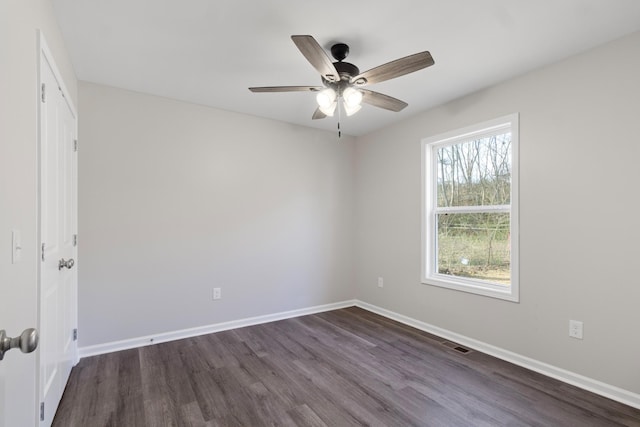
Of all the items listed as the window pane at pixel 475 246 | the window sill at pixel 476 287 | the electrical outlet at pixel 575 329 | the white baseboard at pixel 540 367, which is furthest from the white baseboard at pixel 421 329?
the window pane at pixel 475 246

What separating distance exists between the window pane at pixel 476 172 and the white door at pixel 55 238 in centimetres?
332

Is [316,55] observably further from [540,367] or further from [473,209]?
[540,367]

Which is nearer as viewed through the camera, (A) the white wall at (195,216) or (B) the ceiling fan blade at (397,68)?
(B) the ceiling fan blade at (397,68)

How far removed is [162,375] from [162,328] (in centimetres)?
75

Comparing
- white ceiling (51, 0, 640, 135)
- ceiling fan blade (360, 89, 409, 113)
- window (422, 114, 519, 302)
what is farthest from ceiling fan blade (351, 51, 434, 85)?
window (422, 114, 519, 302)

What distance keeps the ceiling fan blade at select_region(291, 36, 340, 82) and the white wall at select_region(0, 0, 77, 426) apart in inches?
Result: 44.8

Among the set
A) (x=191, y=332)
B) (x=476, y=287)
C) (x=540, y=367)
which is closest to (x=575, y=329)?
(x=540, y=367)

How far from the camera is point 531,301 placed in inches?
103

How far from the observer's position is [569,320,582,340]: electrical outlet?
2336 mm

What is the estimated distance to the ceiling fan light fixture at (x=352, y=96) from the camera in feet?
7.21

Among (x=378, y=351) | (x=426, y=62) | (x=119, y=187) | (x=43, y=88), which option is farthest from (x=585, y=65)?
(x=119, y=187)

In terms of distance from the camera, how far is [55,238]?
77.7 inches

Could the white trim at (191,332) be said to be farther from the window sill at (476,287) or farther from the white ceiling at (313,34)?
the white ceiling at (313,34)

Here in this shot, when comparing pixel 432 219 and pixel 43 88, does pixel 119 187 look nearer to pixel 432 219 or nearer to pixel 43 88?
pixel 43 88
